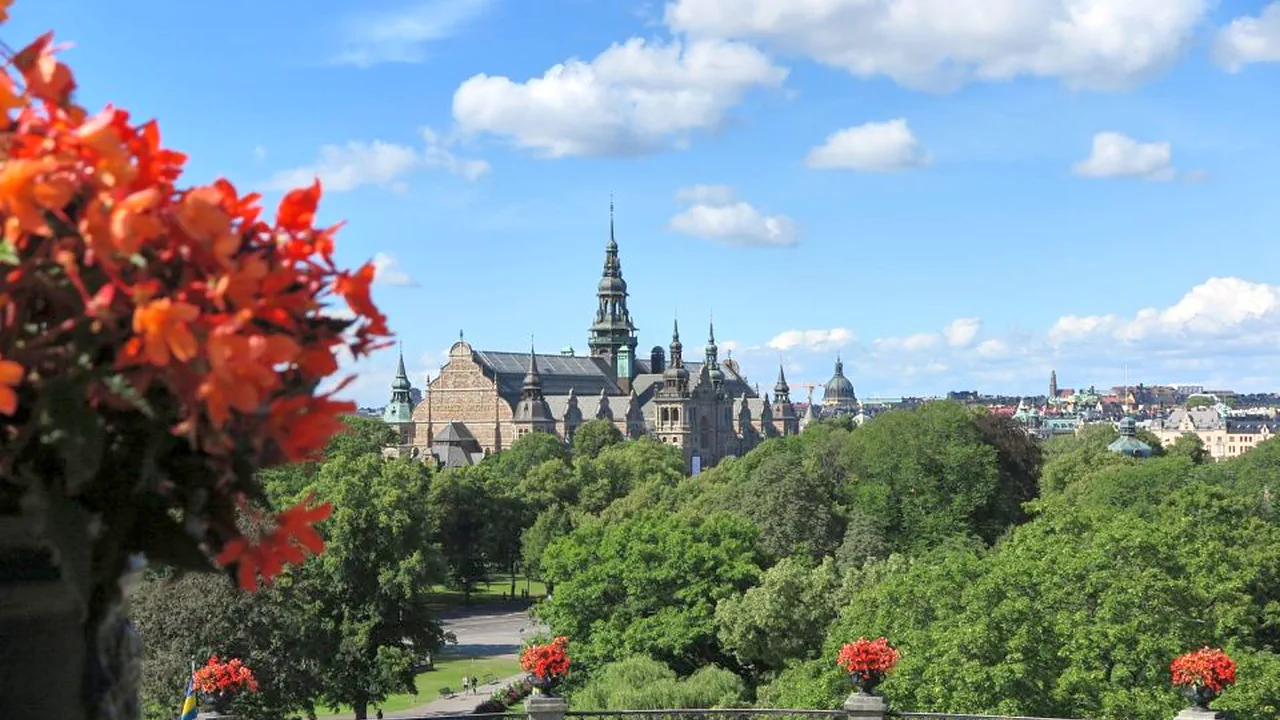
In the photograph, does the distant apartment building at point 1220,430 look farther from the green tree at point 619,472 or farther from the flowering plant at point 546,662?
the flowering plant at point 546,662

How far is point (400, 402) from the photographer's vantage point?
429ft

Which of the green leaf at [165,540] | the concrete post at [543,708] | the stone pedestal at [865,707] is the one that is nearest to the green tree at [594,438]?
the concrete post at [543,708]

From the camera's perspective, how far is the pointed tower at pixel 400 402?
12925 cm

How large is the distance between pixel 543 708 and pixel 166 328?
12953mm

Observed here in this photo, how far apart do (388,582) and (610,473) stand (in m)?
48.1

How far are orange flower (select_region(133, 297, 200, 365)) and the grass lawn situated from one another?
40469mm

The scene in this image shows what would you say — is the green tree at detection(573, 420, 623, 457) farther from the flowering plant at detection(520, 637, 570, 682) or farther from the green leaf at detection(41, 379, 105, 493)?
the green leaf at detection(41, 379, 105, 493)

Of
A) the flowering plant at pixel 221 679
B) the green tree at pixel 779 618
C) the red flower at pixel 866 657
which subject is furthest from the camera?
the green tree at pixel 779 618

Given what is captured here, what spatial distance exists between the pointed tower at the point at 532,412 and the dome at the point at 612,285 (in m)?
20.3

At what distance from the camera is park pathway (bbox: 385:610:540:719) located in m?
41.1

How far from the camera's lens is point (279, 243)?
247 cm

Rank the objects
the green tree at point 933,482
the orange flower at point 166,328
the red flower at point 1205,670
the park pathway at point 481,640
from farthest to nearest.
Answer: the green tree at point 933,482 < the park pathway at point 481,640 < the red flower at point 1205,670 < the orange flower at point 166,328

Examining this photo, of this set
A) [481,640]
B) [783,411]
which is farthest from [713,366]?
[481,640]

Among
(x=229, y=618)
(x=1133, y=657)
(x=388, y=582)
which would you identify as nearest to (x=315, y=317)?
(x=1133, y=657)
